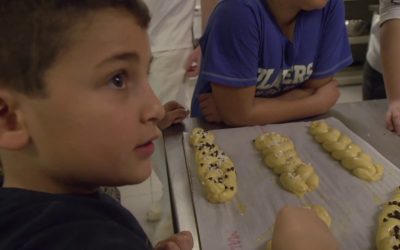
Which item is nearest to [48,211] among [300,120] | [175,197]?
[175,197]

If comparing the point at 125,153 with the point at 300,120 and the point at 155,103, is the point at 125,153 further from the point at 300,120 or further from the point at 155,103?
the point at 300,120

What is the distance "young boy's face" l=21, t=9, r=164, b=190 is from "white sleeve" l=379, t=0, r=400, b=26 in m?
0.87

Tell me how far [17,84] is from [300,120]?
848 mm

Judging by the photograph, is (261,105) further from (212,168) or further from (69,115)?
(69,115)

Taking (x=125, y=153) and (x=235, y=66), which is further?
(x=235, y=66)

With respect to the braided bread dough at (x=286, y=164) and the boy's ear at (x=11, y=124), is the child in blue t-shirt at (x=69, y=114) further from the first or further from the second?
the braided bread dough at (x=286, y=164)

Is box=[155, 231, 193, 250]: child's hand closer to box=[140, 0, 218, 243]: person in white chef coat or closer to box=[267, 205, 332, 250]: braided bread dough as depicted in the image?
box=[267, 205, 332, 250]: braided bread dough

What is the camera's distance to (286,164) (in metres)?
0.87

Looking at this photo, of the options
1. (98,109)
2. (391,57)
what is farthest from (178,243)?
(391,57)

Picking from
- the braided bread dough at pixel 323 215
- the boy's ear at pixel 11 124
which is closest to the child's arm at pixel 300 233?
the braided bread dough at pixel 323 215

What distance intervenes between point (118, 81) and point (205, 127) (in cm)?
68

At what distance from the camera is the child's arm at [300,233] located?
57 cm

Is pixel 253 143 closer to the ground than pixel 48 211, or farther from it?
closer to the ground

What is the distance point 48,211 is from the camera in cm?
39
